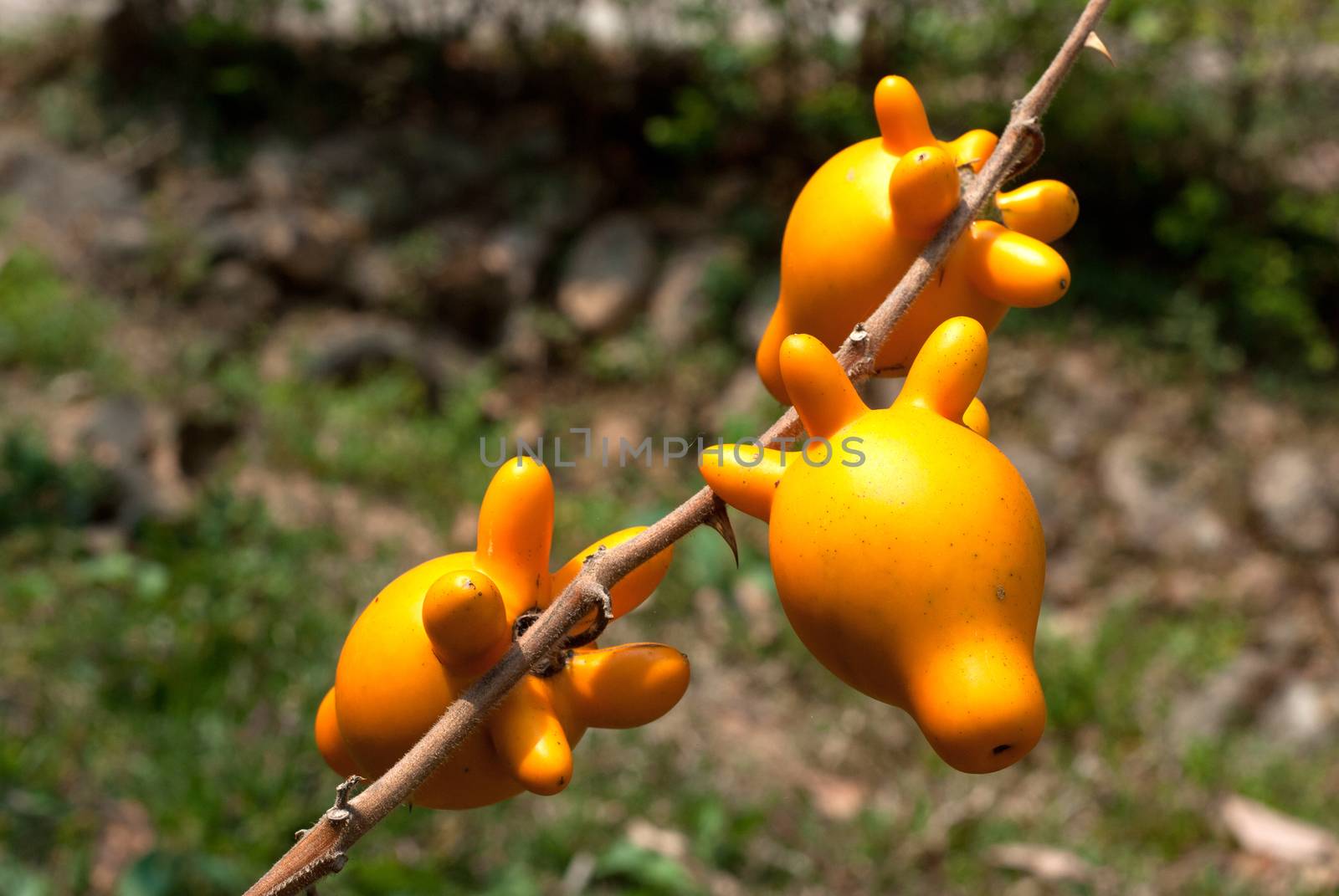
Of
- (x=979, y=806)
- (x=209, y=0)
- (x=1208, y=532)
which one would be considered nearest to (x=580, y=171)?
(x=209, y=0)

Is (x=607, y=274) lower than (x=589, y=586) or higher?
lower

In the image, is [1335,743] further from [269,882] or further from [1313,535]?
[269,882]

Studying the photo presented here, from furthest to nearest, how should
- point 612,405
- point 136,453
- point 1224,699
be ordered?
point 612,405, point 136,453, point 1224,699

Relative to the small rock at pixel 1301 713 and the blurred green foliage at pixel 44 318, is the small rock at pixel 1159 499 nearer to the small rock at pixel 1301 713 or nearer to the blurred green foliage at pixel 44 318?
the small rock at pixel 1301 713

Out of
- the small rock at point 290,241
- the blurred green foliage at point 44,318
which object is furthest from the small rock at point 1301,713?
the blurred green foliage at point 44,318

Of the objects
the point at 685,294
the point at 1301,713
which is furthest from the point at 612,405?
the point at 1301,713

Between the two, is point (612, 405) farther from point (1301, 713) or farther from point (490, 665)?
point (490, 665)
